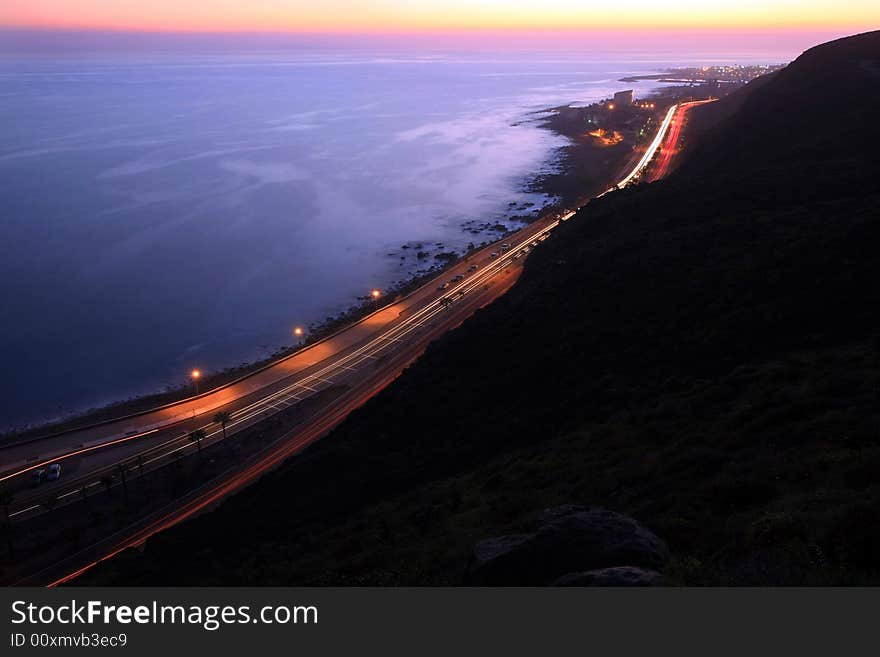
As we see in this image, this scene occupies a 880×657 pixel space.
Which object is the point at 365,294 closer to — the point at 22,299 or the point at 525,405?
the point at 22,299

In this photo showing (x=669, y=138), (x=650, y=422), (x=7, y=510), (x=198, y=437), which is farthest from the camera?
(x=669, y=138)

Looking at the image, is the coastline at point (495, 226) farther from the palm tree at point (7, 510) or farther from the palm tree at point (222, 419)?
the palm tree at point (7, 510)

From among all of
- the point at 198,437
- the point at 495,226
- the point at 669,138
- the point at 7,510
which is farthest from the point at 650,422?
the point at 669,138

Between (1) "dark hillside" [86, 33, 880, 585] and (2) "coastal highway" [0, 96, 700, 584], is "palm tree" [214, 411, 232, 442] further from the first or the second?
(1) "dark hillside" [86, 33, 880, 585]

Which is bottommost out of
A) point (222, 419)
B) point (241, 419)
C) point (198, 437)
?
point (241, 419)

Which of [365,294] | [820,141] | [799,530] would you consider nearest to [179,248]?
[365,294]

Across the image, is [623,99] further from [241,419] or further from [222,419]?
[222,419]
